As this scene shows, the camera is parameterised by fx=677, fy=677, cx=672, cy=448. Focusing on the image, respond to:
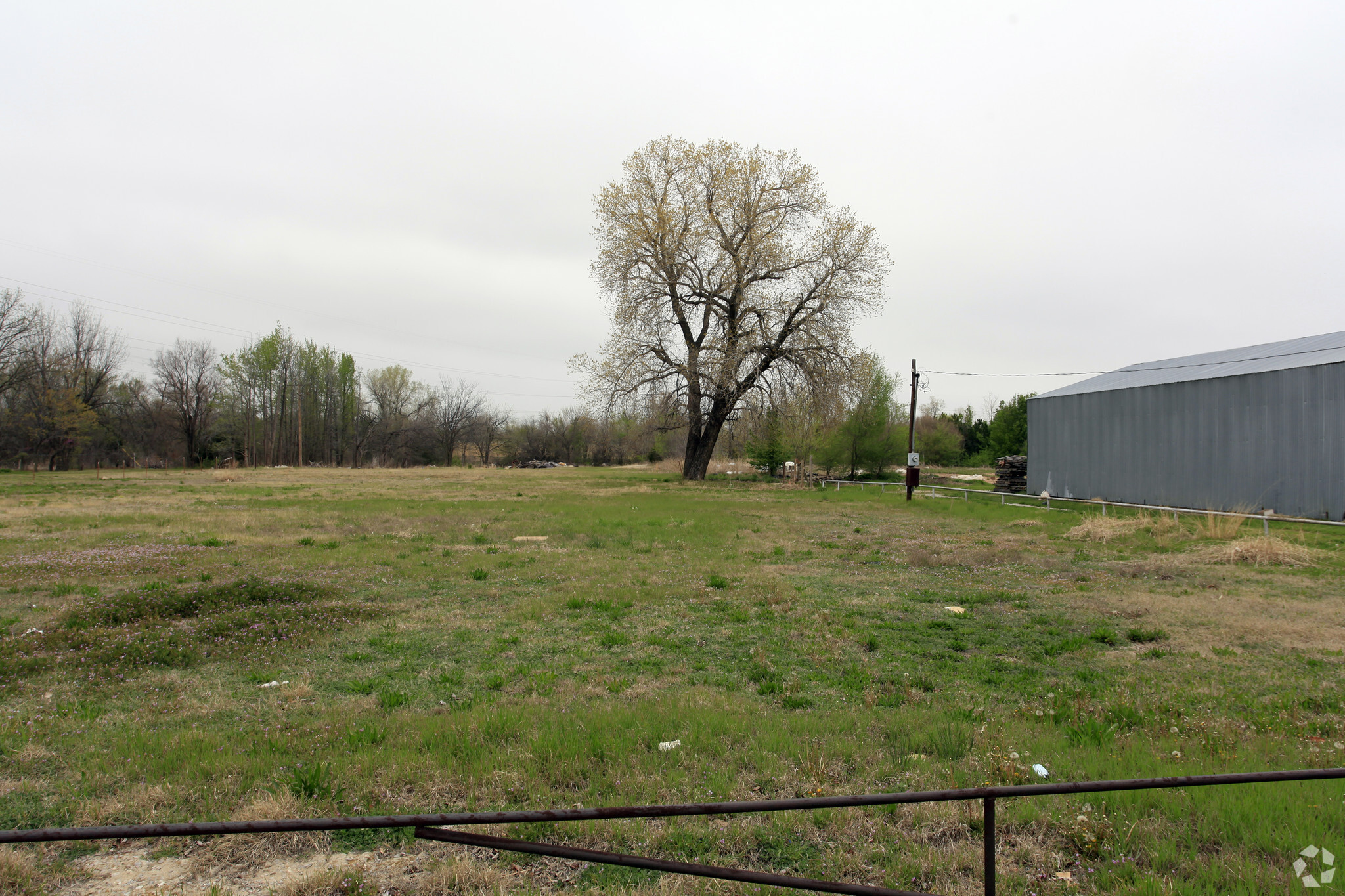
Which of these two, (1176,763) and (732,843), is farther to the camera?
(1176,763)

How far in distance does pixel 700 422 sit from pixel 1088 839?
35.0 metres

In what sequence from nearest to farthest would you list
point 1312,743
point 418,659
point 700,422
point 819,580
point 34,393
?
point 1312,743, point 418,659, point 819,580, point 700,422, point 34,393

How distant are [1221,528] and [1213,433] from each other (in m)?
8.20

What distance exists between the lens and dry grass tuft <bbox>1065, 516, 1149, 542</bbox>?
16.1 metres

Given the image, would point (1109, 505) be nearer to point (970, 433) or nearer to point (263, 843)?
point (263, 843)

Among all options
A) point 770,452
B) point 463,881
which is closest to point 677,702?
point 463,881

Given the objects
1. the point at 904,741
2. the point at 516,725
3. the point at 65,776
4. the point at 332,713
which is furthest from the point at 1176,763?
the point at 65,776

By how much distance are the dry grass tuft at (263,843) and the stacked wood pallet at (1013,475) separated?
35.5 m

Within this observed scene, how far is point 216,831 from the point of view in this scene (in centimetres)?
167

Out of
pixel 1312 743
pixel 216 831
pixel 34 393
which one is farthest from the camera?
pixel 34 393

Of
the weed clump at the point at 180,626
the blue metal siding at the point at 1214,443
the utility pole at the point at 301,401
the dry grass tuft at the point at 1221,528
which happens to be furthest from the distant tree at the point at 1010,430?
the utility pole at the point at 301,401

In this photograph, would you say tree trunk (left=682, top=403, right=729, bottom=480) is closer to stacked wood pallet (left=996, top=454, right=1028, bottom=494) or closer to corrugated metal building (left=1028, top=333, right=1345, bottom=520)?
stacked wood pallet (left=996, top=454, right=1028, bottom=494)

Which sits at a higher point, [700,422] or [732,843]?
[700,422]

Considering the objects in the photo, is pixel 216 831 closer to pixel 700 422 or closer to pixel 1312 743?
pixel 1312 743
